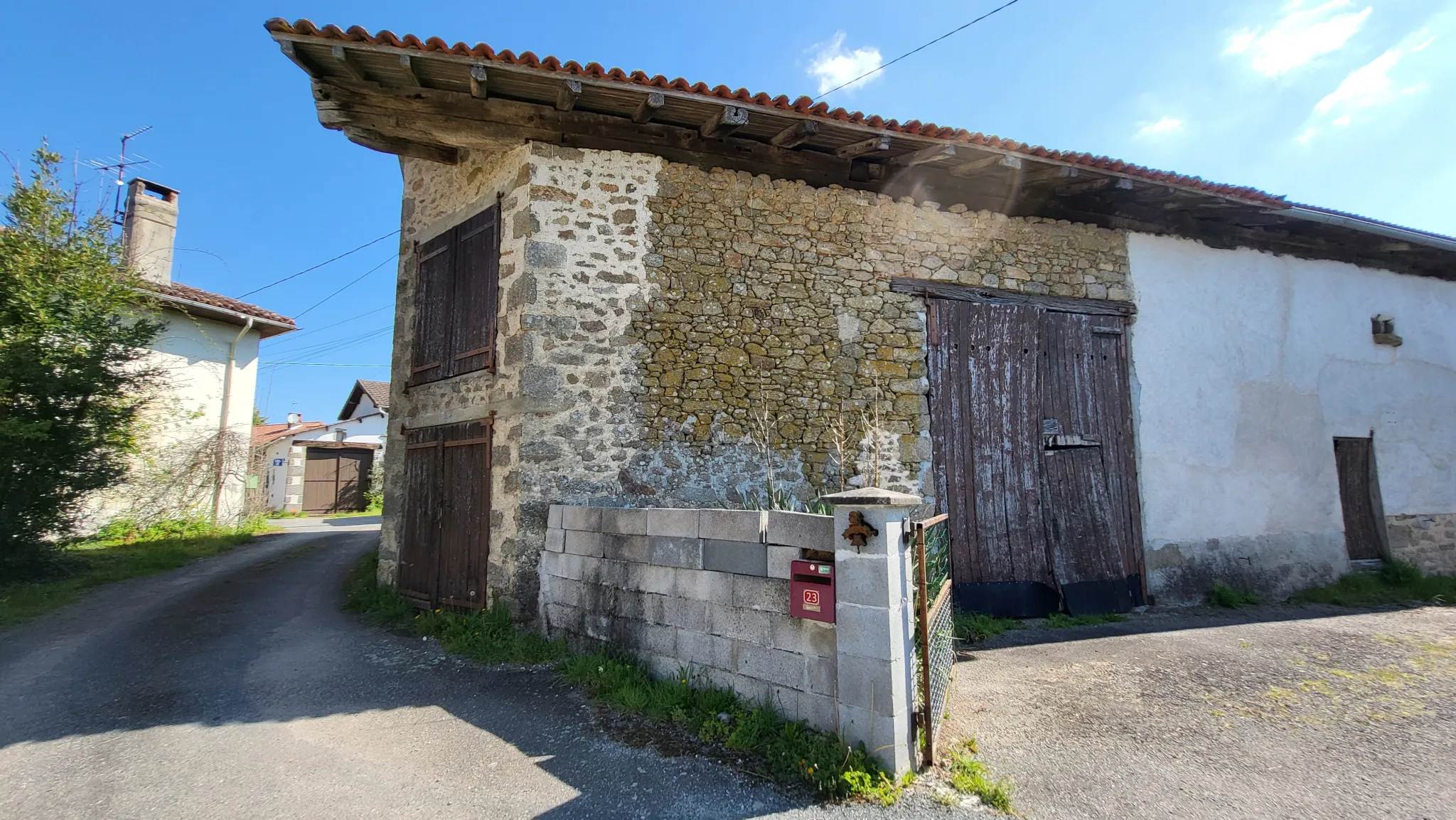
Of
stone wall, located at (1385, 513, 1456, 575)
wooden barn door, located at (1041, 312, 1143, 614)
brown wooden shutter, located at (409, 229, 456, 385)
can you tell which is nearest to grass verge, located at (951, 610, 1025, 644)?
wooden barn door, located at (1041, 312, 1143, 614)

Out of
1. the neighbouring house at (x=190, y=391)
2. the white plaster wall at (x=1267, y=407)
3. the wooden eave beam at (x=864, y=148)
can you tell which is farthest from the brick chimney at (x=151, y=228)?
the white plaster wall at (x=1267, y=407)

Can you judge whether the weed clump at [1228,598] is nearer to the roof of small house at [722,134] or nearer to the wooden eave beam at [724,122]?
the roof of small house at [722,134]

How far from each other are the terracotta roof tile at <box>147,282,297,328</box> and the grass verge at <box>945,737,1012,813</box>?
551 inches

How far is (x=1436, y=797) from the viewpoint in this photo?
3.12 metres

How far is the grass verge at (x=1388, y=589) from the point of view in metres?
7.70

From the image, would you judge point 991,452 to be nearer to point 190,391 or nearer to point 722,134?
point 722,134

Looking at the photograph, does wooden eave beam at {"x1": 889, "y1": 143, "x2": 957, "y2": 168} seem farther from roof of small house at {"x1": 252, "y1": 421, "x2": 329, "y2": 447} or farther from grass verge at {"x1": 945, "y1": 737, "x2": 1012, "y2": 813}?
roof of small house at {"x1": 252, "y1": 421, "x2": 329, "y2": 447}

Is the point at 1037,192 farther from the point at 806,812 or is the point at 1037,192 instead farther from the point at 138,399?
the point at 138,399

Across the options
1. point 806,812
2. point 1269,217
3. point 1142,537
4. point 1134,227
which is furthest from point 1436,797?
point 1269,217

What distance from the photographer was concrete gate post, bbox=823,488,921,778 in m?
3.15

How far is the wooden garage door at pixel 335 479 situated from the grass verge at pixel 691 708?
1759cm

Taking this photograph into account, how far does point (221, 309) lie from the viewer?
12742 mm

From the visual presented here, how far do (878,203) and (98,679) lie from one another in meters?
7.37

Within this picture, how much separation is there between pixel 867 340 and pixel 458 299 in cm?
402
